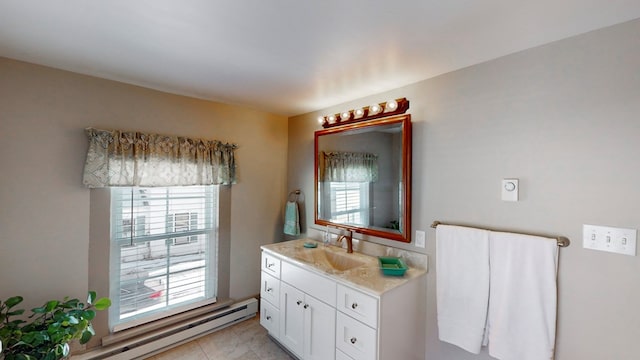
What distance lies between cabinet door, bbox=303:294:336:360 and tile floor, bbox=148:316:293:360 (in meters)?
0.39

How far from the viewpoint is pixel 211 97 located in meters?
2.48

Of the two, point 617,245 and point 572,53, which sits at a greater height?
point 572,53

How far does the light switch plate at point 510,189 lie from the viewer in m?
1.53

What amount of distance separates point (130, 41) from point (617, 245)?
2.76 metres

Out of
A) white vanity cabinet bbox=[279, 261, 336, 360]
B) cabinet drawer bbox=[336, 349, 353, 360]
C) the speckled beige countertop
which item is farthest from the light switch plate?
cabinet drawer bbox=[336, 349, 353, 360]

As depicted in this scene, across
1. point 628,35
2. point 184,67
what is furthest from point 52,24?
point 628,35

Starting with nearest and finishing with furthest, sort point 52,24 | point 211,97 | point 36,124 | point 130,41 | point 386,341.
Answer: point 52,24, point 130,41, point 386,341, point 36,124, point 211,97

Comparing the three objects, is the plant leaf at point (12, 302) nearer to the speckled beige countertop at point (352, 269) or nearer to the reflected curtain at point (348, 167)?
the speckled beige countertop at point (352, 269)

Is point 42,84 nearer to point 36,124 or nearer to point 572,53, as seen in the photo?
point 36,124

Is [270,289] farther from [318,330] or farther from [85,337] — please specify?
[85,337]

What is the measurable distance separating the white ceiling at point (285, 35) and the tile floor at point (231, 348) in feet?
7.56

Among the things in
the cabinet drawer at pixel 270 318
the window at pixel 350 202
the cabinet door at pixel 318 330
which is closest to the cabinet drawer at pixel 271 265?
the cabinet drawer at pixel 270 318

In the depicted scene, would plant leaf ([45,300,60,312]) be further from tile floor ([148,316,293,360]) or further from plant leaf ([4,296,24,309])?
tile floor ([148,316,293,360])

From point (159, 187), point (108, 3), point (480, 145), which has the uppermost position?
point (108, 3)
